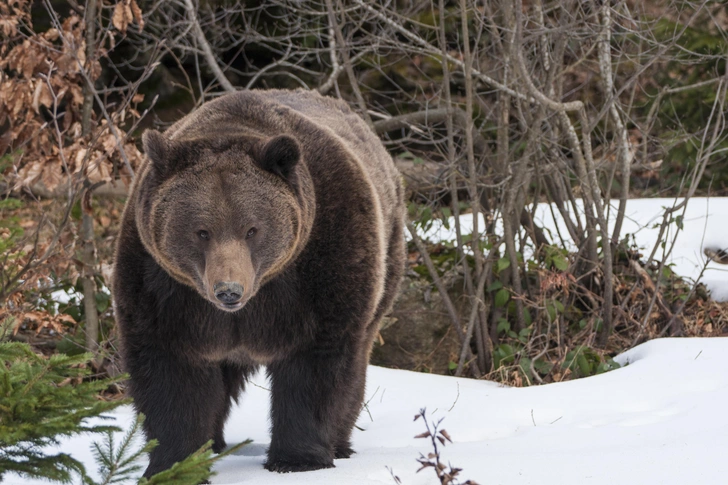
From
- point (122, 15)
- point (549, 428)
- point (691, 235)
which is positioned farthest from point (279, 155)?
point (691, 235)

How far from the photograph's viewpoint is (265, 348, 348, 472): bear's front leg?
4.71m

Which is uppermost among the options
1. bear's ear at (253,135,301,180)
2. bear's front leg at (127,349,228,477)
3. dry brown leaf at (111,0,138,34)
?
dry brown leaf at (111,0,138,34)

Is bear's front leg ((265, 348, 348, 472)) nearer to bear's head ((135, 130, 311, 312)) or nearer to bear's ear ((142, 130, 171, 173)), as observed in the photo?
bear's head ((135, 130, 311, 312))

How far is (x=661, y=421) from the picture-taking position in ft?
17.4

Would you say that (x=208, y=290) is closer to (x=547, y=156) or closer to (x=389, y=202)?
(x=389, y=202)

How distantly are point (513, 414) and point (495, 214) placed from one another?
9.37ft

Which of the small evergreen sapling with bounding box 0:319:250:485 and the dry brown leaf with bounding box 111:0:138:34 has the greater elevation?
the dry brown leaf with bounding box 111:0:138:34

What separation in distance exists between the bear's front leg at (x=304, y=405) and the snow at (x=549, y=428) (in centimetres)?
17

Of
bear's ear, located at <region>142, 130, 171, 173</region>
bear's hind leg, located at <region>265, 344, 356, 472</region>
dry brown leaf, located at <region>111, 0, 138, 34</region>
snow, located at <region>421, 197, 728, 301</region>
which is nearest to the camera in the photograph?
bear's ear, located at <region>142, 130, 171, 173</region>

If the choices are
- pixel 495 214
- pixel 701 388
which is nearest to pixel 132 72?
pixel 495 214

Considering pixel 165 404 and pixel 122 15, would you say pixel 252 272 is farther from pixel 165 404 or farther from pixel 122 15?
pixel 122 15

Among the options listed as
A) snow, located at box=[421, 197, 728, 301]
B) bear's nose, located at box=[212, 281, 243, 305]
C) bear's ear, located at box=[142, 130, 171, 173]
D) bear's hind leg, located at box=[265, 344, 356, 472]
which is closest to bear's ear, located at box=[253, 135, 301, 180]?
bear's ear, located at box=[142, 130, 171, 173]

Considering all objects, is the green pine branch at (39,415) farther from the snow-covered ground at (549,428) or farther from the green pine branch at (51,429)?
the snow-covered ground at (549,428)

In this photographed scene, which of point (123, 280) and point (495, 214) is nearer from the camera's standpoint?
point (123, 280)
